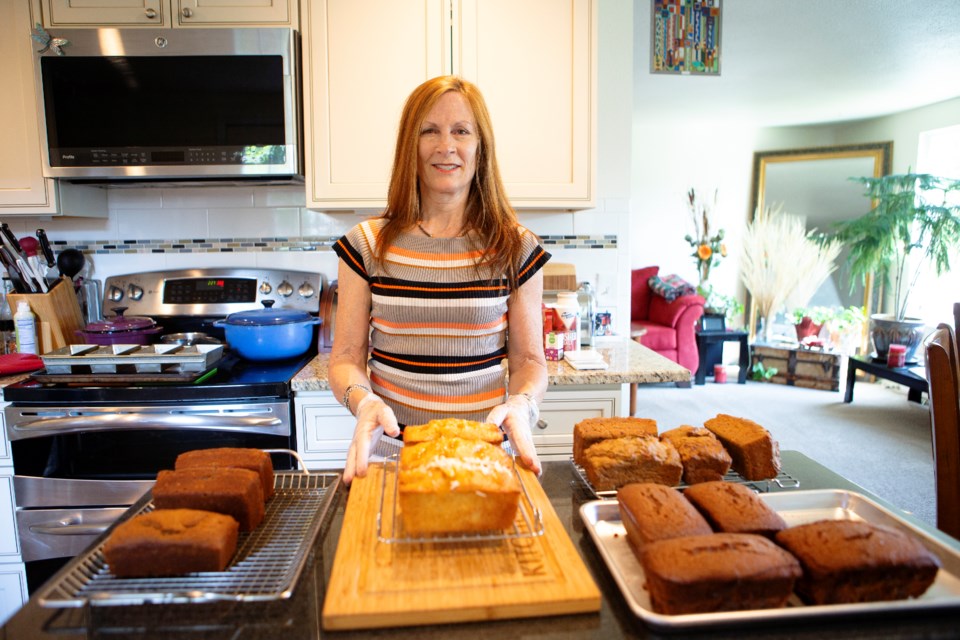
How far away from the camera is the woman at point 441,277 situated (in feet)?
4.33

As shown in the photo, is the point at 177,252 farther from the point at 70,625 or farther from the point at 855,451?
the point at 855,451

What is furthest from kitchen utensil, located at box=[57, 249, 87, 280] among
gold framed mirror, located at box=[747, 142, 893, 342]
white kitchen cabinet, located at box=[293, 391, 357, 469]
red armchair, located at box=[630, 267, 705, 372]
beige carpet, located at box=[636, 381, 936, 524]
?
gold framed mirror, located at box=[747, 142, 893, 342]

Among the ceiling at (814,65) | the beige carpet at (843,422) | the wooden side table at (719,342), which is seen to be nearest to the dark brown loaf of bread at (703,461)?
the beige carpet at (843,422)

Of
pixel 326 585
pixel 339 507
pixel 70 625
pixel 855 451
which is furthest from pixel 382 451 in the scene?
pixel 855 451

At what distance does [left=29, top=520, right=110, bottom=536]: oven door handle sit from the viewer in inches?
73.7

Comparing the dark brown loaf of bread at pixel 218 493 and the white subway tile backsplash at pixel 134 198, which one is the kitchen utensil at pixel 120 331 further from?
the dark brown loaf of bread at pixel 218 493

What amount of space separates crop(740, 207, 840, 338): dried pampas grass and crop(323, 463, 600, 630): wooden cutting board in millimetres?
5808

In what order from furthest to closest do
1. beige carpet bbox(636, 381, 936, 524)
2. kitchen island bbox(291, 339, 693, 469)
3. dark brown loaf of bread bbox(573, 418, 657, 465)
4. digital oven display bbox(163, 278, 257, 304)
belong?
1. beige carpet bbox(636, 381, 936, 524)
2. digital oven display bbox(163, 278, 257, 304)
3. kitchen island bbox(291, 339, 693, 469)
4. dark brown loaf of bread bbox(573, 418, 657, 465)

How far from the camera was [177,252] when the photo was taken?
2504 mm

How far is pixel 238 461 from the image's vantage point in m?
0.97

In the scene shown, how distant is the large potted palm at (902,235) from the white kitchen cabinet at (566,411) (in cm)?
375

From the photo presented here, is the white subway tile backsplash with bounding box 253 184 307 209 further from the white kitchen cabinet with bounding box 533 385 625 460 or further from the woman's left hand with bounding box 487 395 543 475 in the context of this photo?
the woman's left hand with bounding box 487 395 543 475

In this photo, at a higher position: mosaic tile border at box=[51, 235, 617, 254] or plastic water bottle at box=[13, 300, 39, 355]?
mosaic tile border at box=[51, 235, 617, 254]

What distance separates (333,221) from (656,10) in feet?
5.41
